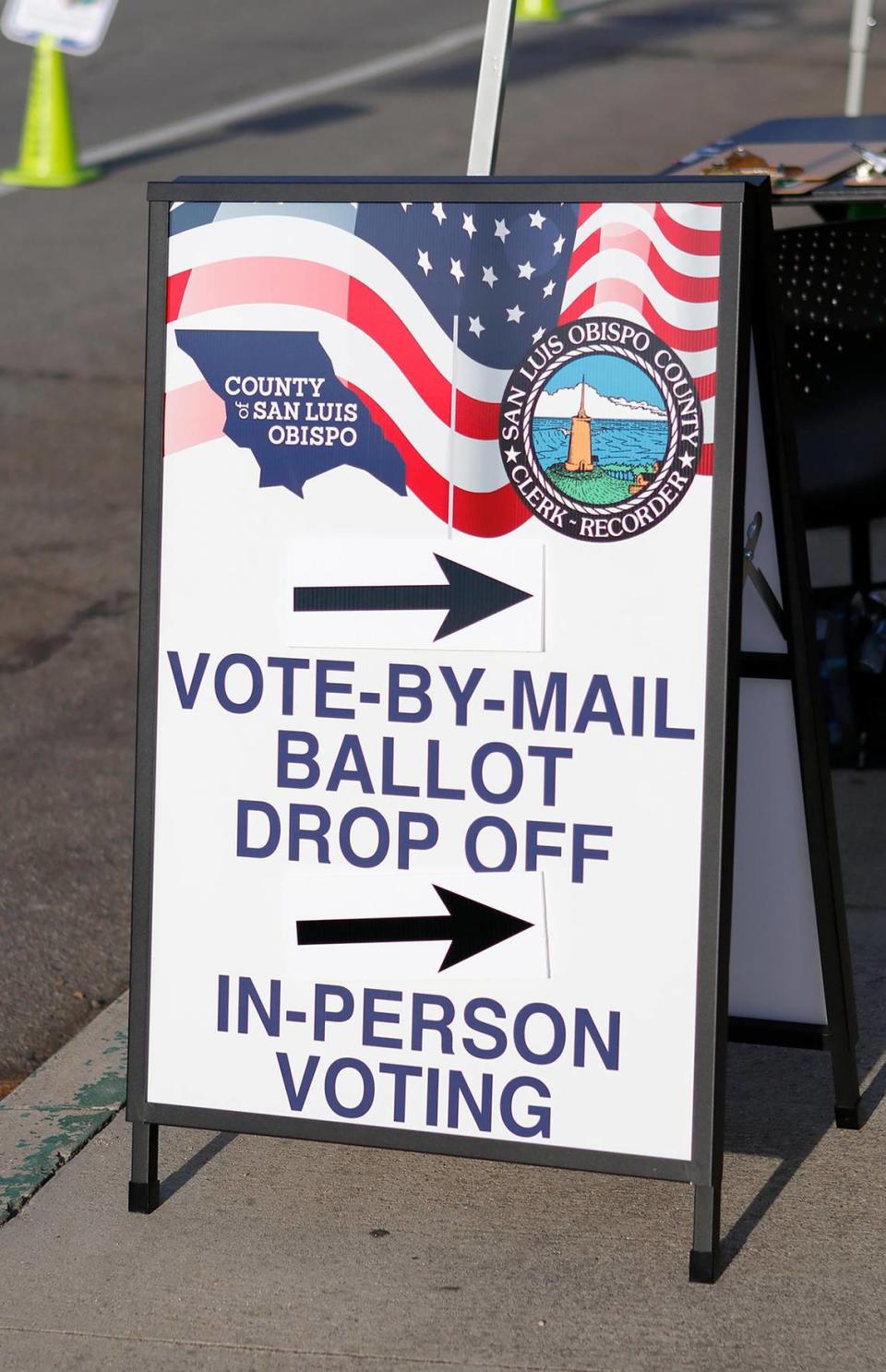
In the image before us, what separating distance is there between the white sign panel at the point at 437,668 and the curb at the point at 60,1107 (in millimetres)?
376

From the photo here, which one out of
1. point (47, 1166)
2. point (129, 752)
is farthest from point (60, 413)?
point (47, 1166)

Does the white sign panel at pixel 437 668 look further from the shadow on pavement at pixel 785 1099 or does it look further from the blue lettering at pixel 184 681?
the shadow on pavement at pixel 785 1099

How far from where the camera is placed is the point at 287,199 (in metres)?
3.12

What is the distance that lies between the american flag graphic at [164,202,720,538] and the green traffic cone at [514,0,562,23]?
20874 millimetres

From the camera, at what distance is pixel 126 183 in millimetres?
14664

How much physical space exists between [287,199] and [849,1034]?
195 cm

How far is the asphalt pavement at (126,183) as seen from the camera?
513cm

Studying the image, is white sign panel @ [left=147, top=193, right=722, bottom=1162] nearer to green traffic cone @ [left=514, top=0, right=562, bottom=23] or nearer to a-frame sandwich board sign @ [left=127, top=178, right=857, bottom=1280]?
a-frame sandwich board sign @ [left=127, top=178, right=857, bottom=1280]

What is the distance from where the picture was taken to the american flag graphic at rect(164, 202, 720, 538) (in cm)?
299

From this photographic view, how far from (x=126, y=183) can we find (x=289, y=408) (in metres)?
12.3

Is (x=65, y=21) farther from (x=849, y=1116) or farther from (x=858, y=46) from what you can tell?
(x=849, y=1116)

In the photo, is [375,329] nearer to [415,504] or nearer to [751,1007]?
[415,504]

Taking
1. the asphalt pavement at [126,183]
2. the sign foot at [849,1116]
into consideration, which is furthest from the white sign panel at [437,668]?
the asphalt pavement at [126,183]

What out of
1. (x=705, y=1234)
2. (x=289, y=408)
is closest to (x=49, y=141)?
(x=289, y=408)
